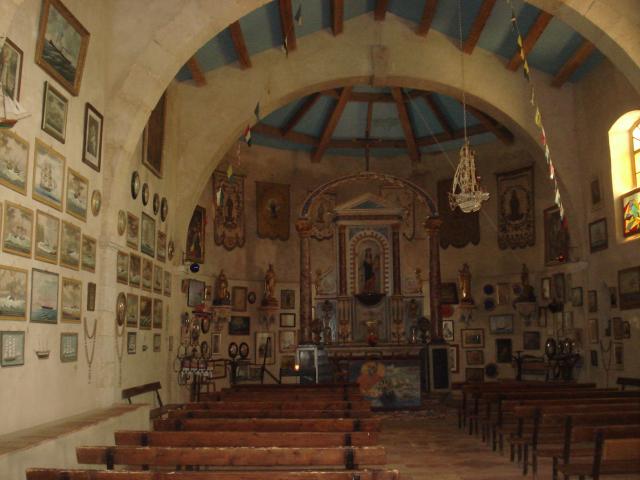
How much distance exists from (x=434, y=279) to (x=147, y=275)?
25.8 ft

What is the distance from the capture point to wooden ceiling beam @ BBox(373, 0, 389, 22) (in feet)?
44.8

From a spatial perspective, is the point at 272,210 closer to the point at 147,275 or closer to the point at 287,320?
the point at 287,320

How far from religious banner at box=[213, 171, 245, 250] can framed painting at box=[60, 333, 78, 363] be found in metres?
9.73

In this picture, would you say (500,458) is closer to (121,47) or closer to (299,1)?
(121,47)

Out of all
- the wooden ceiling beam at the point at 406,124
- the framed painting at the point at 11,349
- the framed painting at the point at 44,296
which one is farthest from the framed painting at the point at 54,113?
the wooden ceiling beam at the point at 406,124

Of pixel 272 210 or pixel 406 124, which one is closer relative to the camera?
pixel 406 124

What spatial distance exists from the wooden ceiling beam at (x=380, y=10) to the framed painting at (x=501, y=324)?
28.1 feet

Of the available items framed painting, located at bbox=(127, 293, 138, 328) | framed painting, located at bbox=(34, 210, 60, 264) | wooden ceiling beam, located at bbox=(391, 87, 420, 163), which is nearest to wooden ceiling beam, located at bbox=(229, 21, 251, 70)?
wooden ceiling beam, located at bbox=(391, 87, 420, 163)

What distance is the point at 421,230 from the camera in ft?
64.7

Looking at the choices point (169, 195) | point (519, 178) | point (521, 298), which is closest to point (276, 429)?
point (169, 195)

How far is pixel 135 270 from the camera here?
1012 centimetres

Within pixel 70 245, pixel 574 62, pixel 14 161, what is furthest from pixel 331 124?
pixel 14 161

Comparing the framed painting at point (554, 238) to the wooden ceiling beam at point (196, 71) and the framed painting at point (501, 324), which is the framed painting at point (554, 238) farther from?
the wooden ceiling beam at point (196, 71)

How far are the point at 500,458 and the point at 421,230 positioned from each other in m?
11.7
